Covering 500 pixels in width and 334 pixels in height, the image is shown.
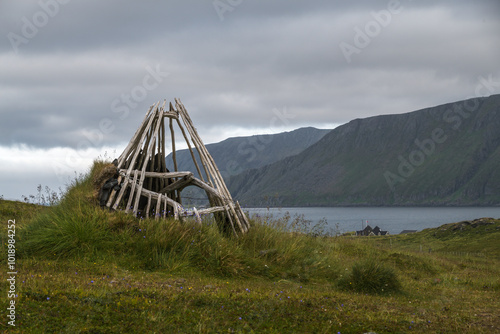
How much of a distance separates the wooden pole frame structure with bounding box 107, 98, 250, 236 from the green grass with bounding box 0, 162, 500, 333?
590 mm

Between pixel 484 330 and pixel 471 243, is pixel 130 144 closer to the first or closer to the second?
pixel 484 330

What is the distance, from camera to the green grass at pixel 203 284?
216 inches

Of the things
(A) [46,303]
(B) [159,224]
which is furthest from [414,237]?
(A) [46,303]

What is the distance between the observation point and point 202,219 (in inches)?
442

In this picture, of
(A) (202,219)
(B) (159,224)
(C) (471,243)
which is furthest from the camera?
(C) (471,243)

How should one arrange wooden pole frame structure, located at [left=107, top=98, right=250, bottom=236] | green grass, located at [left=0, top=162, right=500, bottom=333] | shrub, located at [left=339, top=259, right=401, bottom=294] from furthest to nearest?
wooden pole frame structure, located at [left=107, top=98, right=250, bottom=236] < shrub, located at [left=339, top=259, right=401, bottom=294] < green grass, located at [left=0, top=162, right=500, bottom=333]

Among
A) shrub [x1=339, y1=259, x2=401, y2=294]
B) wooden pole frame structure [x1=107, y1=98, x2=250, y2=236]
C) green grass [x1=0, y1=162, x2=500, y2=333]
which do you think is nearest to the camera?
green grass [x1=0, y1=162, x2=500, y2=333]

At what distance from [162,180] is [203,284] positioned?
5703 millimetres

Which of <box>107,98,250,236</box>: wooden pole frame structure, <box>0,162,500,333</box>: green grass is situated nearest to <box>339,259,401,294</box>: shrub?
<box>0,162,500,333</box>: green grass

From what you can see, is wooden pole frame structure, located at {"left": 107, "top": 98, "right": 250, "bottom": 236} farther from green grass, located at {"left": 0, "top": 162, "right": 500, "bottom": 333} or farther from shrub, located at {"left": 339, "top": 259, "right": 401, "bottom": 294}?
shrub, located at {"left": 339, "top": 259, "right": 401, "bottom": 294}

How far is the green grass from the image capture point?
5.49 m

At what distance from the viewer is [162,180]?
12.9 meters

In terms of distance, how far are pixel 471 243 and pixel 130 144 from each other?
32.2 metres

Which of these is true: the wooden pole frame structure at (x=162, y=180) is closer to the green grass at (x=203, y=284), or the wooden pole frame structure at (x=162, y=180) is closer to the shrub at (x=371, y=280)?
the green grass at (x=203, y=284)
